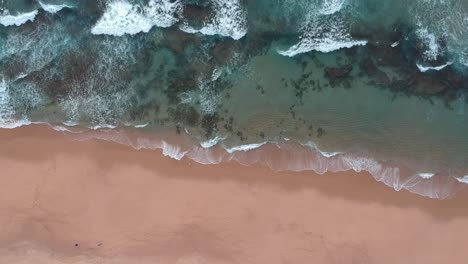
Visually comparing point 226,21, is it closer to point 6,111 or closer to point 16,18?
point 16,18

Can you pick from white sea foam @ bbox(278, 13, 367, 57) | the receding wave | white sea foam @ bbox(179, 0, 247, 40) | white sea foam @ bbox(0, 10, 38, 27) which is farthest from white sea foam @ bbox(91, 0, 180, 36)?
white sea foam @ bbox(278, 13, 367, 57)

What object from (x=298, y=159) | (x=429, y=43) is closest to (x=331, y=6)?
(x=429, y=43)

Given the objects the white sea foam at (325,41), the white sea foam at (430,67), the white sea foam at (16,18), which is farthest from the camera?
the white sea foam at (16,18)

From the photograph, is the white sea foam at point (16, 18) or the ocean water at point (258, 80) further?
the white sea foam at point (16, 18)

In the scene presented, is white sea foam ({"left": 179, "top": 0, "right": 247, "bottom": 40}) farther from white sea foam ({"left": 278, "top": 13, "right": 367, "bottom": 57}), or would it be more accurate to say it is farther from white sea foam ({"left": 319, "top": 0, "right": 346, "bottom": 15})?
white sea foam ({"left": 319, "top": 0, "right": 346, "bottom": 15})

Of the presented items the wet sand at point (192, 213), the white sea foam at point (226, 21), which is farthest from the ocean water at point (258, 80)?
the wet sand at point (192, 213)

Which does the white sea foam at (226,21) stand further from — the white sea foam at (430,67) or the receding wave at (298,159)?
the white sea foam at (430,67)

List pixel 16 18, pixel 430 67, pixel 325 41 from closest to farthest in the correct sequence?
pixel 430 67, pixel 325 41, pixel 16 18
